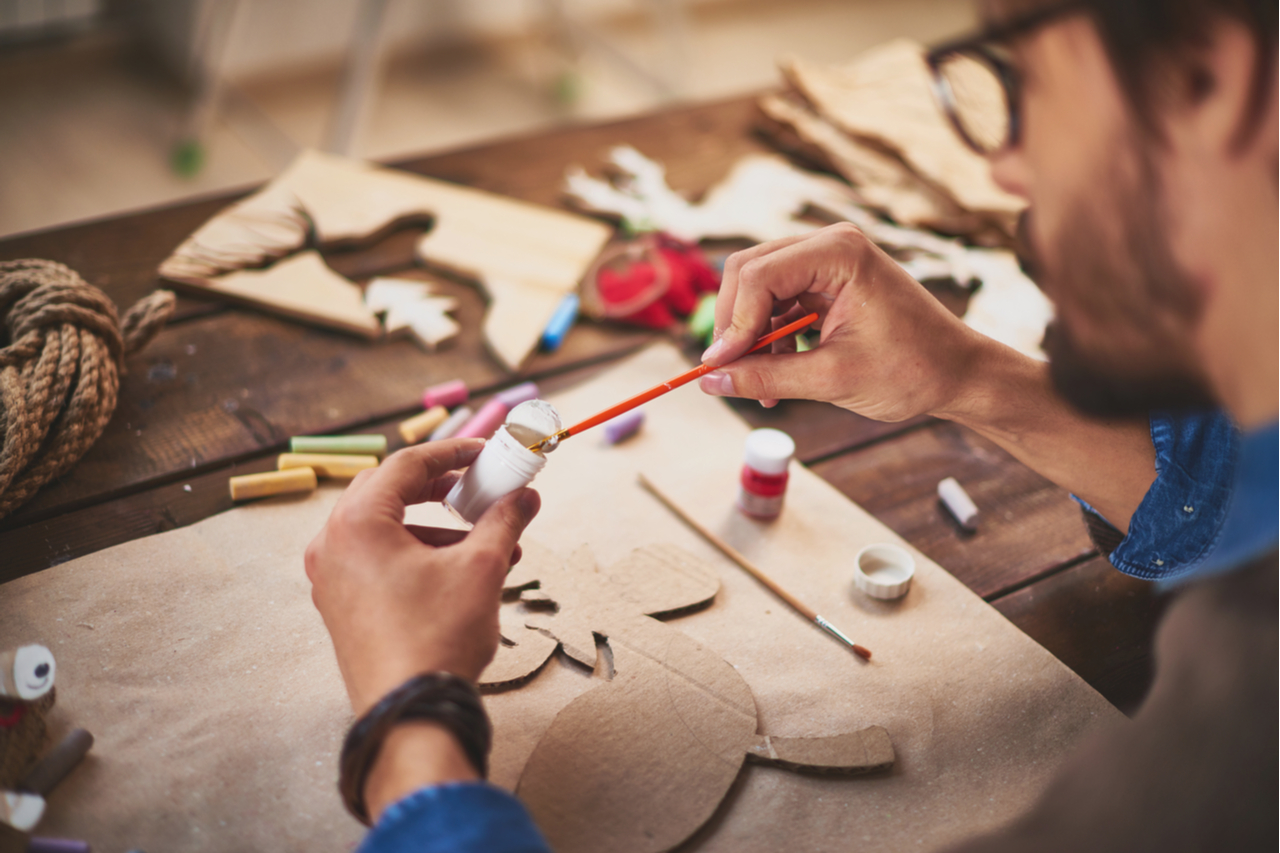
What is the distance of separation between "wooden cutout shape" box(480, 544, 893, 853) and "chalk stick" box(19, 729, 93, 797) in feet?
1.14

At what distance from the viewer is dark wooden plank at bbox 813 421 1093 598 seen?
114 cm

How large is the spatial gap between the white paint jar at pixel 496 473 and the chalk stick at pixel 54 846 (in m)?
0.39

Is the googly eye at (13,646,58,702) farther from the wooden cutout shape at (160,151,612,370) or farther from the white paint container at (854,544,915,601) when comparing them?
the white paint container at (854,544,915,601)

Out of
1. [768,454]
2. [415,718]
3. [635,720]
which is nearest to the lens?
[415,718]

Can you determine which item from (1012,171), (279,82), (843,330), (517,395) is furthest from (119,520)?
Result: (279,82)

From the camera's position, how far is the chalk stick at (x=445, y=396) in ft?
4.14

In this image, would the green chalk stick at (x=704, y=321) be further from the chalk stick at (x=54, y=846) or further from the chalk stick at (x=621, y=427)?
the chalk stick at (x=54, y=846)

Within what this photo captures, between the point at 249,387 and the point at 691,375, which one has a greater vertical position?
the point at 691,375

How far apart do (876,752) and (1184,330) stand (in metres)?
0.47

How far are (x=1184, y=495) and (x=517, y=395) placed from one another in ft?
2.59

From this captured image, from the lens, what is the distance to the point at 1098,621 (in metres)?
1.07

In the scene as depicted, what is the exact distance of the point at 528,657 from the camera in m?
0.97

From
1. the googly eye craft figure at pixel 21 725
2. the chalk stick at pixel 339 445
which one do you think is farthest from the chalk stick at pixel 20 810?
the chalk stick at pixel 339 445

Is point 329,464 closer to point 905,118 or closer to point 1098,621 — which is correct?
point 1098,621
